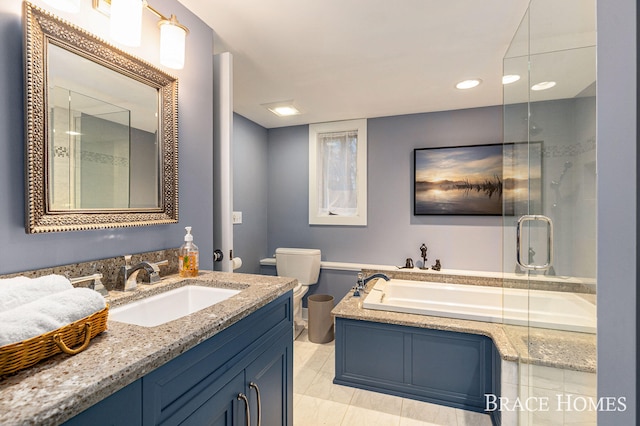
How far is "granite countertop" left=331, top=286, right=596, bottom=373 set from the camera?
3.59 feet

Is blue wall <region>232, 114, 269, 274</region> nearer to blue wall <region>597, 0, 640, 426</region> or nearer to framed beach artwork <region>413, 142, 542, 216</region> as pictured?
framed beach artwork <region>413, 142, 542, 216</region>

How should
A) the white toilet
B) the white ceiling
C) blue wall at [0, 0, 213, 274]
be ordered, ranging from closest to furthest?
blue wall at [0, 0, 213, 274], the white ceiling, the white toilet

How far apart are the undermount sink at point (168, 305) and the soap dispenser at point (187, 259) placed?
8cm

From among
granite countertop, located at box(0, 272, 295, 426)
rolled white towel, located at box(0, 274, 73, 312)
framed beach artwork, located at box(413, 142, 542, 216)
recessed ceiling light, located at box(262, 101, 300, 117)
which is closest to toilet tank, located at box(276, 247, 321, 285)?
framed beach artwork, located at box(413, 142, 542, 216)

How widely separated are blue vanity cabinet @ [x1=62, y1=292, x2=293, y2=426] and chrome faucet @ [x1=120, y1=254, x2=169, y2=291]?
51 cm

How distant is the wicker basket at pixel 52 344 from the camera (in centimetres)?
55

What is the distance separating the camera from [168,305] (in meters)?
1.25

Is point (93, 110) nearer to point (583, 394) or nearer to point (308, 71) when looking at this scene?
point (308, 71)

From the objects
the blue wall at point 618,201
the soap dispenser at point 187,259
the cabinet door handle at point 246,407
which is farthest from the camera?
the soap dispenser at point 187,259

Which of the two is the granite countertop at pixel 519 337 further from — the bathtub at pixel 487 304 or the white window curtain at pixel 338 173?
the white window curtain at pixel 338 173

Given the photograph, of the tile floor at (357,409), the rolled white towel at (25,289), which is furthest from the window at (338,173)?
the rolled white towel at (25,289)

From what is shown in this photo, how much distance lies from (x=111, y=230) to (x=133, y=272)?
0.63ft

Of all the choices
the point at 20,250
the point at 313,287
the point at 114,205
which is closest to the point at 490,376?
the point at 313,287

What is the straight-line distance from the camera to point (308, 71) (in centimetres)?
220
